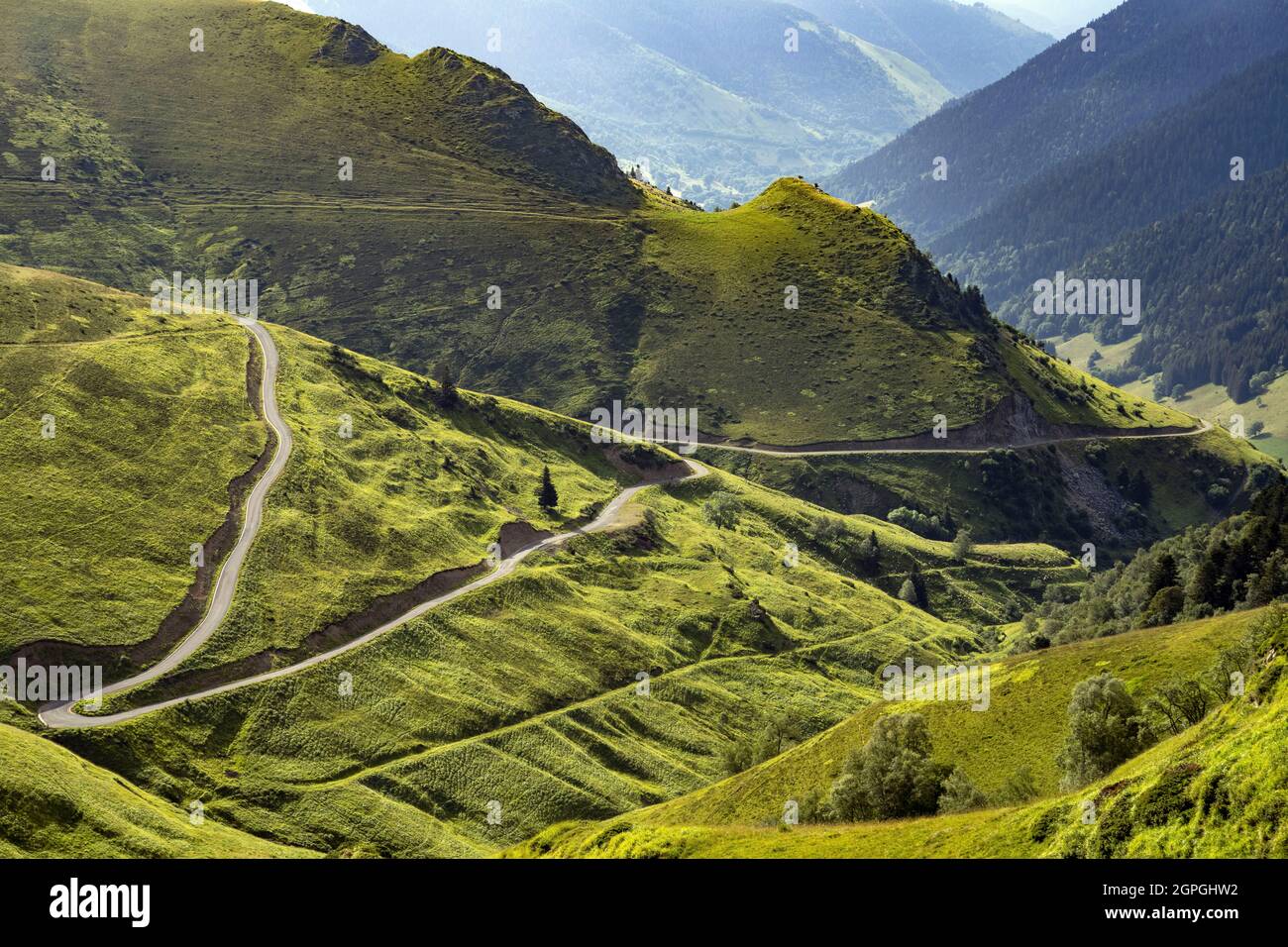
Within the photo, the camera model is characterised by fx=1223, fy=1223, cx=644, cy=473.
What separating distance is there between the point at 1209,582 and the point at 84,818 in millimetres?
107344

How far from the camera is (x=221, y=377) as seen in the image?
162m

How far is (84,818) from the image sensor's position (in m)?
79.4

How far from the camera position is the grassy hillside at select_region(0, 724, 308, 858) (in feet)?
Answer: 249

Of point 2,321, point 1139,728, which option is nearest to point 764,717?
point 1139,728

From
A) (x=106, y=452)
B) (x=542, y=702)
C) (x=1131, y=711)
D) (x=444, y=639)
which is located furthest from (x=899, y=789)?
(x=106, y=452)

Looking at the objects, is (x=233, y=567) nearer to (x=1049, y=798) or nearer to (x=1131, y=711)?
(x=1131, y=711)

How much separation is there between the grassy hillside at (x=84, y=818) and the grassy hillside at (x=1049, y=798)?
23164mm

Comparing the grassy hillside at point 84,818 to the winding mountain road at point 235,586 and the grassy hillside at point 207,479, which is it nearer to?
the winding mountain road at point 235,586

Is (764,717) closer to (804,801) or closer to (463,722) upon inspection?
(463,722)

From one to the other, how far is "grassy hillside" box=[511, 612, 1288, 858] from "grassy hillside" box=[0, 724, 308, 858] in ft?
76.0

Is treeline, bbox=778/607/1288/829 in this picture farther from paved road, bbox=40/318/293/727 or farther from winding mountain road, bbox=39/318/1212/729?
paved road, bbox=40/318/293/727

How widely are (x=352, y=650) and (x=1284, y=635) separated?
85.7 metres

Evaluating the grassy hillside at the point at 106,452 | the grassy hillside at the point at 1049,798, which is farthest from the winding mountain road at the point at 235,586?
the grassy hillside at the point at 1049,798

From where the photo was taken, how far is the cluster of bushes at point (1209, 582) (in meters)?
120
